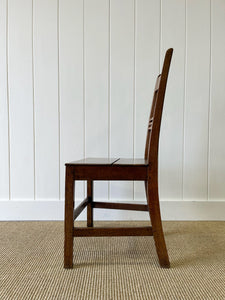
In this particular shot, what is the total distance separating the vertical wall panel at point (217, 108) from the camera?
1539mm

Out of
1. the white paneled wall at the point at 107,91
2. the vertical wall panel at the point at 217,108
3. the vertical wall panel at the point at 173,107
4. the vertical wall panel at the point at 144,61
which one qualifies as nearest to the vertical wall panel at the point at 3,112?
the white paneled wall at the point at 107,91

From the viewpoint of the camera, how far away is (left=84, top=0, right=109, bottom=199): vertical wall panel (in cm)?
154

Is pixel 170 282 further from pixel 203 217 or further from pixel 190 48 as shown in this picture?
pixel 190 48

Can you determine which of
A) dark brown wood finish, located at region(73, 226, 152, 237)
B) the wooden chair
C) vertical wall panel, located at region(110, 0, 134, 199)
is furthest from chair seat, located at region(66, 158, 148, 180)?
vertical wall panel, located at region(110, 0, 134, 199)

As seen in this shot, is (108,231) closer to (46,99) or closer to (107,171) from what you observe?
(107,171)

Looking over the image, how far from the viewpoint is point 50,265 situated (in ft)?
3.28

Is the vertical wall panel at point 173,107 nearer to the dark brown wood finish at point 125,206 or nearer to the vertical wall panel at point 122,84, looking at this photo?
the vertical wall panel at point 122,84

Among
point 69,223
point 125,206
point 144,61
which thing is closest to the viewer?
point 69,223

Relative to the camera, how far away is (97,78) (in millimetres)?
1561

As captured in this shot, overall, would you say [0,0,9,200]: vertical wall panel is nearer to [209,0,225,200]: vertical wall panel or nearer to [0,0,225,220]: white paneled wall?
[0,0,225,220]: white paneled wall

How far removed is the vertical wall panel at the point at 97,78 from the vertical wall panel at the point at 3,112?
47 centimetres

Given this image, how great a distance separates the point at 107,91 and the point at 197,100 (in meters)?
0.53

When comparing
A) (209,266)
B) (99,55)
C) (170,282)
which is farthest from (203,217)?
(99,55)

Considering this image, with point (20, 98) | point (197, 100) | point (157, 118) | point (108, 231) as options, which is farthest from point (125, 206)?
point (20, 98)
